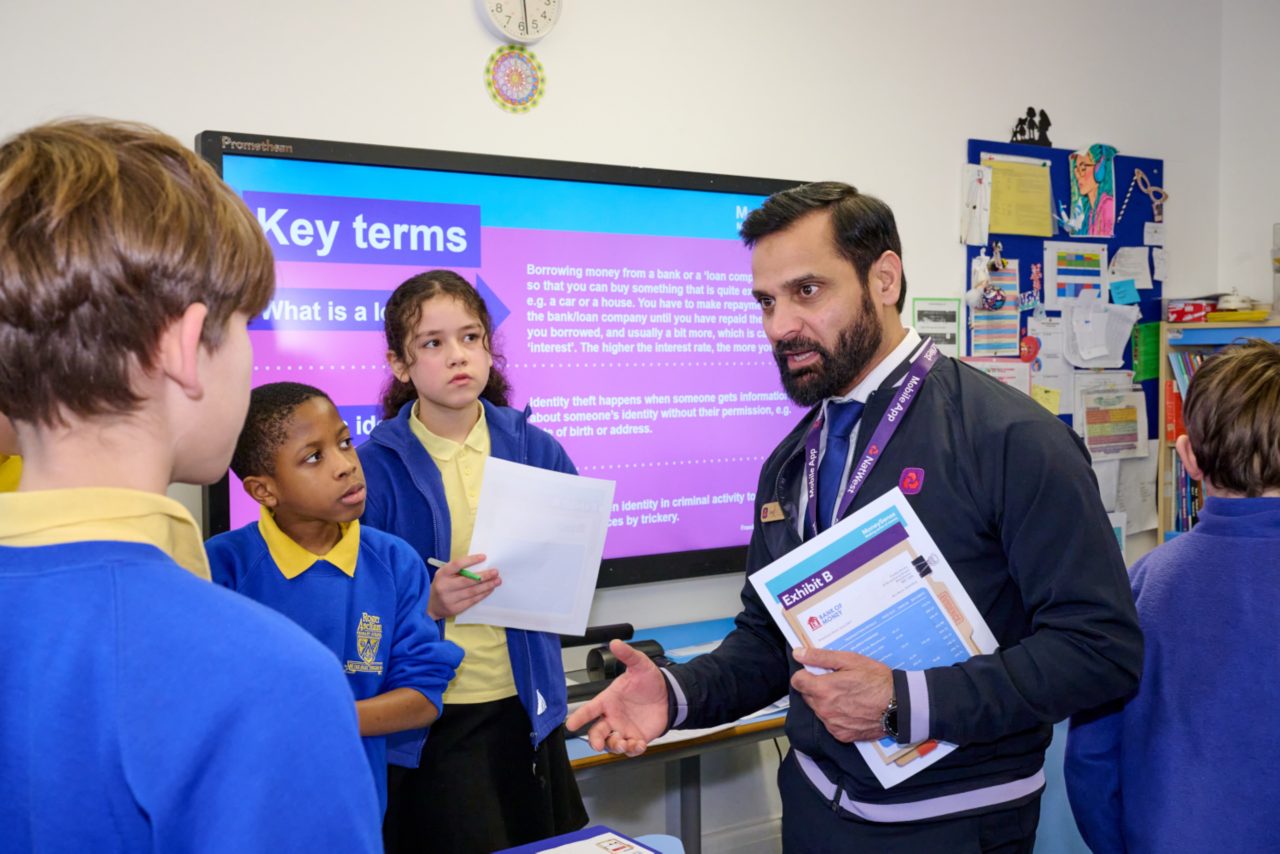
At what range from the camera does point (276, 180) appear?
7.82 ft

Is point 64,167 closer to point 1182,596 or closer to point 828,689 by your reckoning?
point 828,689

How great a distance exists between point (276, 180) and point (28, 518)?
193cm

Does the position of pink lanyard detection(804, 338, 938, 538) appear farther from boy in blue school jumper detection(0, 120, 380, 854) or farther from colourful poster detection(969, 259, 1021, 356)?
colourful poster detection(969, 259, 1021, 356)

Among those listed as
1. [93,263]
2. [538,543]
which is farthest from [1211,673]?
[93,263]

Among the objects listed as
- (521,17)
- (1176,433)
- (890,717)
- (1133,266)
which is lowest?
(890,717)

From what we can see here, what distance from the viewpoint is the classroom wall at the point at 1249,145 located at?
404cm

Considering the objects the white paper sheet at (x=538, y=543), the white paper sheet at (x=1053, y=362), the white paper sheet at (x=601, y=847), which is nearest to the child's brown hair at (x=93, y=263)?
the white paper sheet at (x=601, y=847)

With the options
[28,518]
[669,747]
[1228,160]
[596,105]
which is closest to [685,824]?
[669,747]

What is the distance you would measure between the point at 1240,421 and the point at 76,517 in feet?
4.89

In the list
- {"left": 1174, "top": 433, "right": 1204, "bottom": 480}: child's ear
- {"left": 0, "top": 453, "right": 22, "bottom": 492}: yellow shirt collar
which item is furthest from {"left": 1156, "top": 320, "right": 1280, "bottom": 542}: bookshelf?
{"left": 0, "top": 453, "right": 22, "bottom": 492}: yellow shirt collar

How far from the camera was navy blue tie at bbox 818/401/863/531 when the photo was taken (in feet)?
5.23

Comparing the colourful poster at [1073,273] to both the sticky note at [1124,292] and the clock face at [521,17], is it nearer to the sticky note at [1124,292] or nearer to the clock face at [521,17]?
the sticky note at [1124,292]

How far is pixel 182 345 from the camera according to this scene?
0.68 m

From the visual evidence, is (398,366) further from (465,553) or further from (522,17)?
(522,17)
